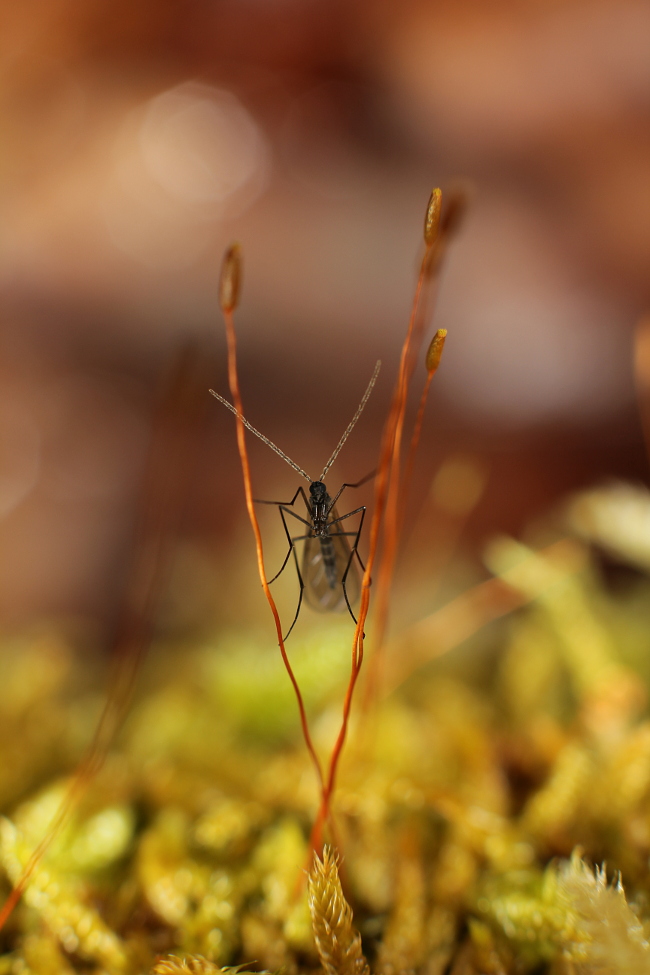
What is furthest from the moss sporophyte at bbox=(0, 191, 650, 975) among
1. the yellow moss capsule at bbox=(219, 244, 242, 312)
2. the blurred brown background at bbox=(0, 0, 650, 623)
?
the blurred brown background at bbox=(0, 0, 650, 623)

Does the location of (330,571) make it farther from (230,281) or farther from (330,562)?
(230,281)

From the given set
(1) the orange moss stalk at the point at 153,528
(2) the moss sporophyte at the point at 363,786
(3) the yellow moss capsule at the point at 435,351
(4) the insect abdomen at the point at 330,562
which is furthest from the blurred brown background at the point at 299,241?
(3) the yellow moss capsule at the point at 435,351

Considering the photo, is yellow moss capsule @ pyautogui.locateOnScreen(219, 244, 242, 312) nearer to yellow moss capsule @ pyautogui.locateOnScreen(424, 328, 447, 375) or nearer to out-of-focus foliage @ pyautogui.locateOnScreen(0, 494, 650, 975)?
yellow moss capsule @ pyautogui.locateOnScreen(424, 328, 447, 375)

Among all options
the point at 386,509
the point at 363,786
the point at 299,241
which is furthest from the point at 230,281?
the point at 299,241

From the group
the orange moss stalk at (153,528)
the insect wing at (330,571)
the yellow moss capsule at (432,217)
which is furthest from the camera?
the orange moss stalk at (153,528)

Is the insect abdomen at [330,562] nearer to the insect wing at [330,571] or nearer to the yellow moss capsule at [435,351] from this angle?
the insect wing at [330,571]

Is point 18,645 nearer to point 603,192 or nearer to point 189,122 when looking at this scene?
point 189,122
